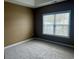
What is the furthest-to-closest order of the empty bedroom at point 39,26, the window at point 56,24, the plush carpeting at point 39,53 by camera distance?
the window at point 56,24, the empty bedroom at point 39,26, the plush carpeting at point 39,53

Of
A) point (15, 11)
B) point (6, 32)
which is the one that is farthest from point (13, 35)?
point (15, 11)

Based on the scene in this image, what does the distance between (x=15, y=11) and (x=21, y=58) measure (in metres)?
2.69

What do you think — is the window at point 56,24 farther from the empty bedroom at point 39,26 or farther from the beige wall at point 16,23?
the beige wall at point 16,23

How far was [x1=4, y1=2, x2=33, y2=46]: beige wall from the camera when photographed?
354 centimetres

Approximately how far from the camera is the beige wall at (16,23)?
11.6 feet

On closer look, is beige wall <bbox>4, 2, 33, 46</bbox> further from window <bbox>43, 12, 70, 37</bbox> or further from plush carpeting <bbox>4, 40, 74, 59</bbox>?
window <bbox>43, 12, 70, 37</bbox>

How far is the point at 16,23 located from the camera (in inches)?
158

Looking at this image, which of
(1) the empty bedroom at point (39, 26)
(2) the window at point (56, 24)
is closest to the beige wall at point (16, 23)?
(1) the empty bedroom at point (39, 26)

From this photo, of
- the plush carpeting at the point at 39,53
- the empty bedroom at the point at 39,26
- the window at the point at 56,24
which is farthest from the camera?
the window at the point at 56,24

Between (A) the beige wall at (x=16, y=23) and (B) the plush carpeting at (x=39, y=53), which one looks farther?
(A) the beige wall at (x=16, y=23)

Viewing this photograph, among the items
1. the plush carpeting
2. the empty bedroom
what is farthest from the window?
the plush carpeting

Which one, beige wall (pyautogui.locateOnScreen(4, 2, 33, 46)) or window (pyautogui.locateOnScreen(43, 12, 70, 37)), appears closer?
beige wall (pyautogui.locateOnScreen(4, 2, 33, 46))
